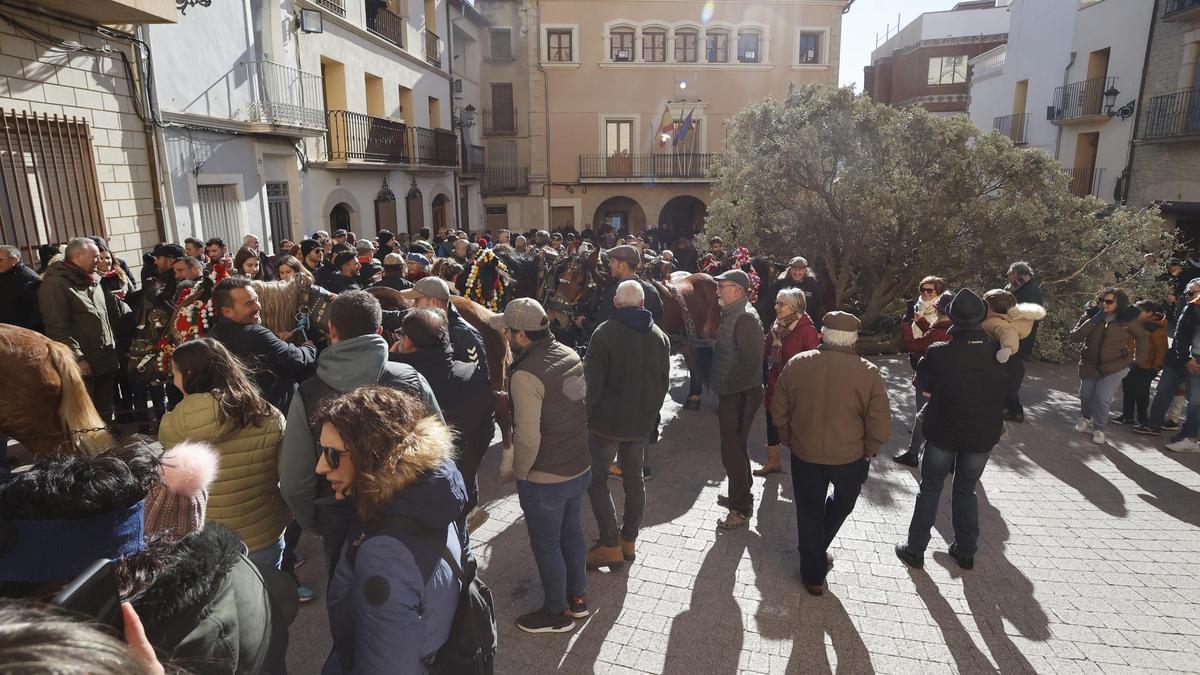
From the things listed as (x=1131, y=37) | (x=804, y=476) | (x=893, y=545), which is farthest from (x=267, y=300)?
(x=1131, y=37)

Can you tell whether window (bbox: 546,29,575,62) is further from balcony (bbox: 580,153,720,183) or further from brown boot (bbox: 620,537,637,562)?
brown boot (bbox: 620,537,637,562)

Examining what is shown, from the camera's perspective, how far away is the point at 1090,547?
15.4 feet

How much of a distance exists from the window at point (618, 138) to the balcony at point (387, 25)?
916 centimetres

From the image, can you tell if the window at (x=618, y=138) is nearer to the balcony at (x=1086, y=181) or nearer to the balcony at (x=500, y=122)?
the balcony at (x=500, y=122)

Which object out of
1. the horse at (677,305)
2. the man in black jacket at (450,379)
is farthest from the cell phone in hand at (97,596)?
the horse at (677,305)

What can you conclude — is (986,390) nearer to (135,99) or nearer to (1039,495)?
(1039,495)

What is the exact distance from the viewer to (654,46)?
80.1 ft

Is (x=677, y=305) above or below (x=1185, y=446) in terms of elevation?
above

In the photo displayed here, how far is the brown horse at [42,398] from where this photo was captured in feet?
10.6

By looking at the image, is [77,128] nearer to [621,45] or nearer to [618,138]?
[618,138]

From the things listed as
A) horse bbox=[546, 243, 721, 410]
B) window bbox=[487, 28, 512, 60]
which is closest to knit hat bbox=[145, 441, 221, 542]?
horse bbox=[546, 243, 721, 410]

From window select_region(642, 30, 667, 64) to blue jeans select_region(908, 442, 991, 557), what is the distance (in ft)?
75.0

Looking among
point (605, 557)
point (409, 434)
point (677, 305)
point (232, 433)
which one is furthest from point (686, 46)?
point (409, 434)

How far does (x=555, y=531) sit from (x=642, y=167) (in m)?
22.8
